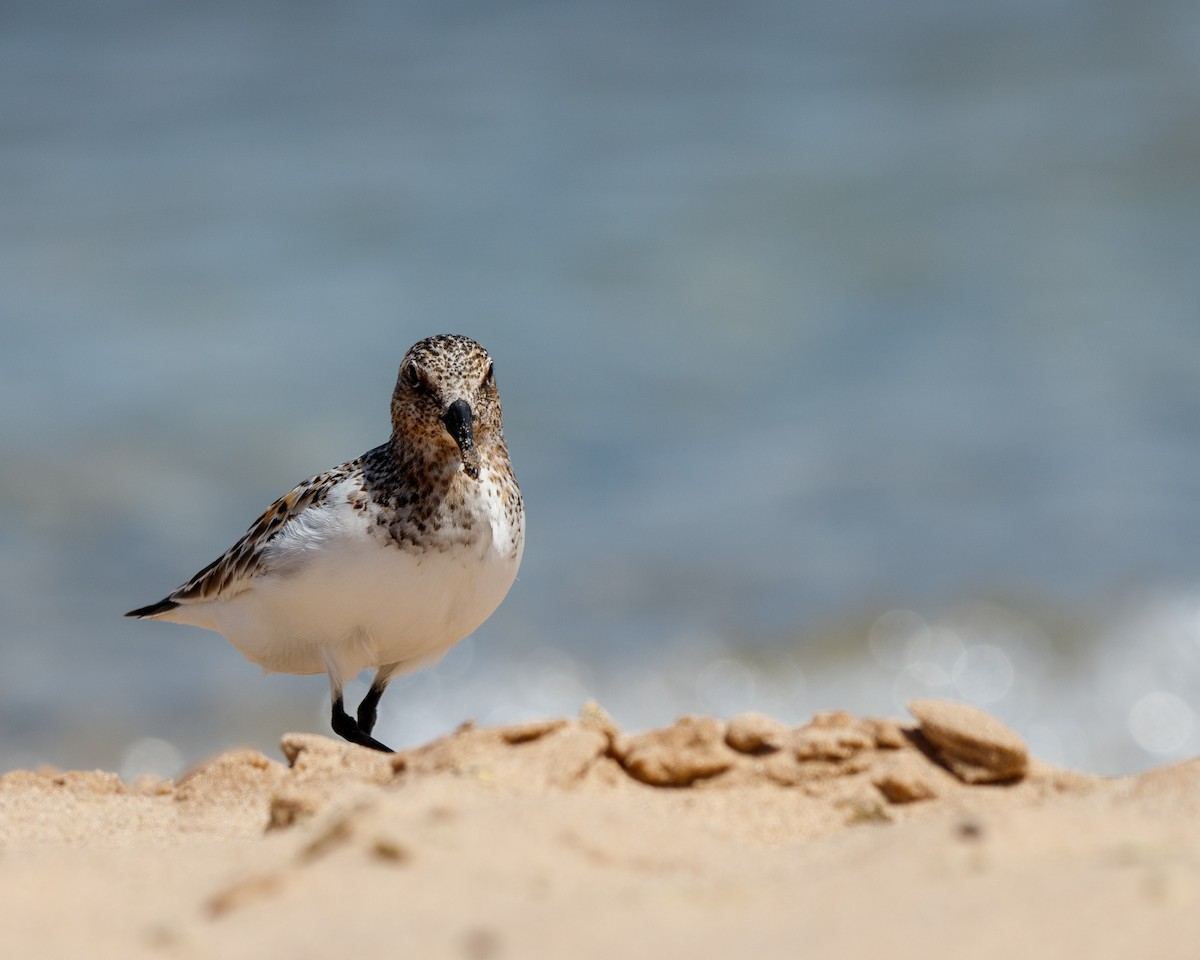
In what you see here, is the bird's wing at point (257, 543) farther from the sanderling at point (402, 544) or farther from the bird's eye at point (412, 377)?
the bird's eye at point (412, 377)

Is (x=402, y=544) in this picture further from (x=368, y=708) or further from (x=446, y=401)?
(x=368, y=708)

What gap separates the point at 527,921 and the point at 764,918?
16.6 inches

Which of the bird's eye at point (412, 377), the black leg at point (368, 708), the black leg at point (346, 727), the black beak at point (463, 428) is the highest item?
the bird's eye at point (412, 377)

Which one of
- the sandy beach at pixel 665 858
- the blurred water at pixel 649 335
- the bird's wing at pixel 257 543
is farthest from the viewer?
the blurred water at pixel 649 335

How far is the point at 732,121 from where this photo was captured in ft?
64.8

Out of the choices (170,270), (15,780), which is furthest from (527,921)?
(170,270)

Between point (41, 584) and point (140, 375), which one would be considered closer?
point (41, 584)

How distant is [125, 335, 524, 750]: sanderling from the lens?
6.09m

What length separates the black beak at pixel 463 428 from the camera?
605 centimetres

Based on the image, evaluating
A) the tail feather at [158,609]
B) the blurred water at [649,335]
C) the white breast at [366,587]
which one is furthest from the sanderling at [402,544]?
the blurred water at [649,335]

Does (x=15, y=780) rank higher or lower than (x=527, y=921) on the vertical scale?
higher

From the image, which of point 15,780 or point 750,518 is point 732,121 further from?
point 15,780

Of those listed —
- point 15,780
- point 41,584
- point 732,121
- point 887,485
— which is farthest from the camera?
point 732,121

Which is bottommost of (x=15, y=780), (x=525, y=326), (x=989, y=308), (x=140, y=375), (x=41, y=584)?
(x=15, y=780)
